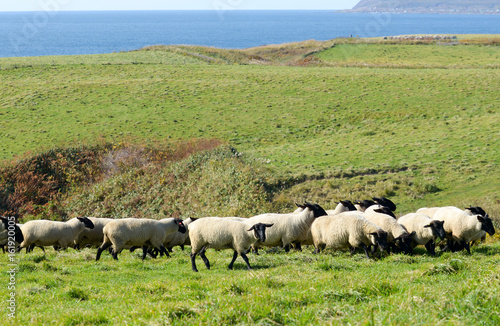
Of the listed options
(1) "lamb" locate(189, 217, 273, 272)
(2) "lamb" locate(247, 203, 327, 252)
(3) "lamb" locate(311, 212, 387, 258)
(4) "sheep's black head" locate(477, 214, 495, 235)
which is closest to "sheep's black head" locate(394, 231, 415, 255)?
(3) "lamb" locate(311, 212, 387, 258)

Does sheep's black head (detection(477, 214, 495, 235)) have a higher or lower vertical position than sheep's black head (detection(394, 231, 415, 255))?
higher

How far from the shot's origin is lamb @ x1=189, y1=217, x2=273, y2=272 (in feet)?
52.7

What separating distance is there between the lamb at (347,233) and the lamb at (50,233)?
33.3ft

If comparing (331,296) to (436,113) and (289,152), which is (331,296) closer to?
(289,152)

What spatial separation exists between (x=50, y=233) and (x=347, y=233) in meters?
12.6

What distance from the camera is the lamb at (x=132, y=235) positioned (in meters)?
18.4

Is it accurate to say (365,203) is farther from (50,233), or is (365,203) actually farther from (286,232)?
(50,233)

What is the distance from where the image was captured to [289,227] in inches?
755

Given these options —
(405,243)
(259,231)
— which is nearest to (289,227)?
(259,231)

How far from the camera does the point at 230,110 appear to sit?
53938 mm

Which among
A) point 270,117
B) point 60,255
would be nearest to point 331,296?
point 60,255

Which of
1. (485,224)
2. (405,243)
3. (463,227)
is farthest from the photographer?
(463,227)

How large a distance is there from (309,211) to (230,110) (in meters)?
35.5

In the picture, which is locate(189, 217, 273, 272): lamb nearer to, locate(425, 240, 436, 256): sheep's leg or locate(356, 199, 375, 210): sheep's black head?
locate(425, 240, 436, 256): sheep's leg
